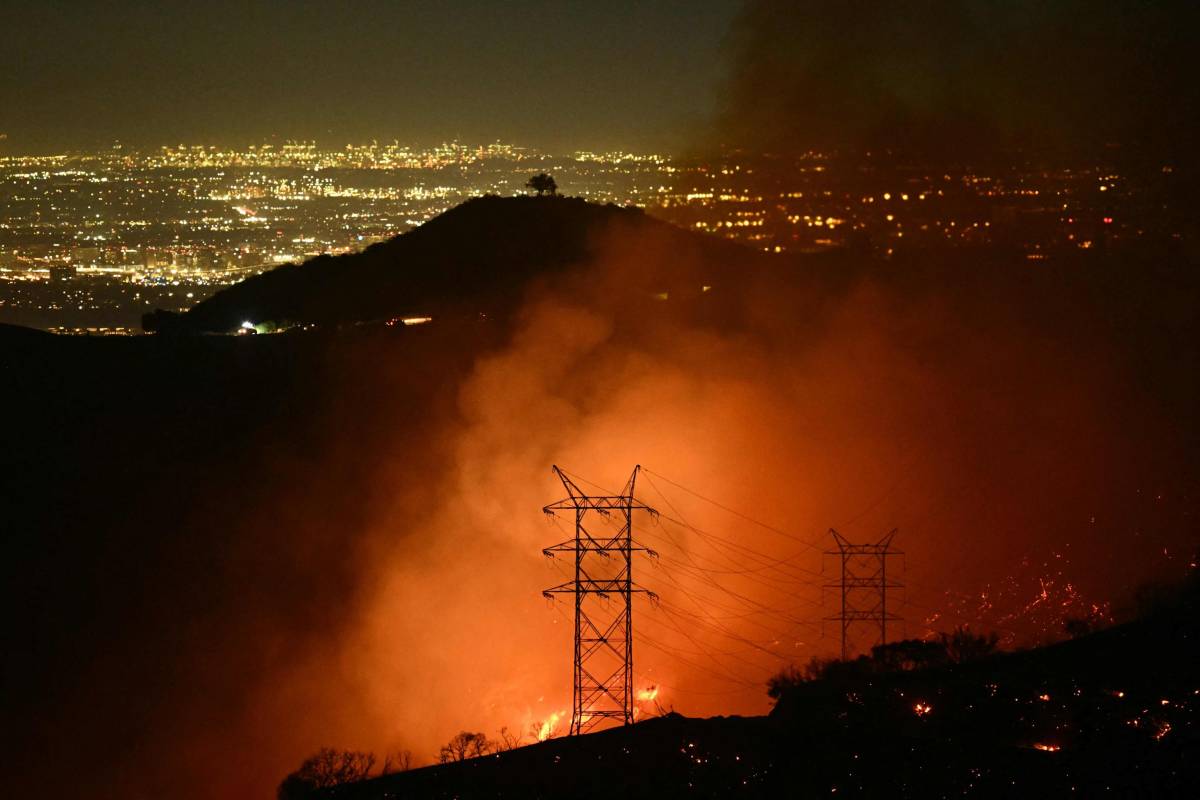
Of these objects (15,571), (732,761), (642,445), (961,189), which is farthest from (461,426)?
(961,189)

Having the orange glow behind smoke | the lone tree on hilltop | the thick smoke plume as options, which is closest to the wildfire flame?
the orange glow behind smoke

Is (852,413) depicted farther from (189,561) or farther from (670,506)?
(189,561)

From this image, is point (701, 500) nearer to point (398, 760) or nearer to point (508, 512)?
point (508, 512)

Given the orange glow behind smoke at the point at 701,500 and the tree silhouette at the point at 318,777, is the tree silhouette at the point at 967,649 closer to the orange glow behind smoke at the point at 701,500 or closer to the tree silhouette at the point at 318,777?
the orange glow behind smoke at the point at 701,500

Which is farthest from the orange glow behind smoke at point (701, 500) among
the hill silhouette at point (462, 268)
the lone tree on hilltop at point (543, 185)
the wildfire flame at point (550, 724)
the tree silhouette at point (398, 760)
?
the lone tree on hilltop at point (543, 185)

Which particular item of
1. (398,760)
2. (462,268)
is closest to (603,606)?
(398,760)

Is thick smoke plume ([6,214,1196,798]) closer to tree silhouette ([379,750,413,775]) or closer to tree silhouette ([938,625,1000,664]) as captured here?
tree silhouette ([379,750,413,775])
